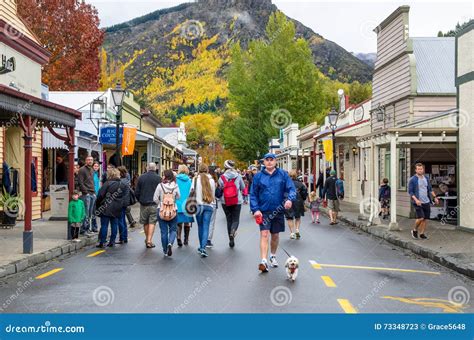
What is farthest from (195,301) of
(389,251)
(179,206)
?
(389,251)

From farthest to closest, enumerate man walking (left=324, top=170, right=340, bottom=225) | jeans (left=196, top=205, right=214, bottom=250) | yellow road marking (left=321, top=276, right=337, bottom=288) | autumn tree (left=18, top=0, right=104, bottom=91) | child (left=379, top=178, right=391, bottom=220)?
1. autumn tree (left=18, top=0, right=104, bottom=91)
2. child (left=379, top=178, right=391, bottom=220)
3. man walking (left=324, top=170, right=340, bottom=225)
4. jeans (left=196, top=205, right=214, bottom=250)
5. yellow road marking (left=321, top=276, right=337, bottom=288)

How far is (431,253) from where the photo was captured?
1333cm

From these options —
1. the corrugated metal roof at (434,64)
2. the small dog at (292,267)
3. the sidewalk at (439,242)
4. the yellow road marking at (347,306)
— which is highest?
the corrugated metal roof at (434,64)

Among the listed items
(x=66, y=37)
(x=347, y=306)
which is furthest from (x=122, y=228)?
(x=66, y=37)

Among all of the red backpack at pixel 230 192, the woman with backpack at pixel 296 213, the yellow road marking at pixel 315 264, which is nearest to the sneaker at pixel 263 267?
the yellow road marking at pixel 315 264

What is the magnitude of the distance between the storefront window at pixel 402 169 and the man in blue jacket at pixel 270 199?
A: 15433 mm

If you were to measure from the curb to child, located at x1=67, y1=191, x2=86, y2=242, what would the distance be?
28 cm

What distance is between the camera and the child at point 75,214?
15.2 meters

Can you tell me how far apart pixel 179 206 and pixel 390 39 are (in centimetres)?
1708

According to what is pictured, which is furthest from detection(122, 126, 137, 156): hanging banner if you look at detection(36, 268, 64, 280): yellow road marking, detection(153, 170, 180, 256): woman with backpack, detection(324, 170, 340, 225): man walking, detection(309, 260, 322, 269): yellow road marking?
detection(309, 260, 322, 269): yellow road marking

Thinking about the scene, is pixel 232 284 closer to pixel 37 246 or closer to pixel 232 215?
pixel 232 215

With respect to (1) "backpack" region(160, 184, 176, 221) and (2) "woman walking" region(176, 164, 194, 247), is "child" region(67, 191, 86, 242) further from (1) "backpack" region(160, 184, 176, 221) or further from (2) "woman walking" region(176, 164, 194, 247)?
(1) "backpack" region(160, 184, 176, 221)

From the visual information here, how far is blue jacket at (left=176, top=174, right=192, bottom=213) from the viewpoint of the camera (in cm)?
1445

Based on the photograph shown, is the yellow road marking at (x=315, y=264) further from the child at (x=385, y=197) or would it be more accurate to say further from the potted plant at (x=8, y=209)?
the child at (x=385, y=197)
